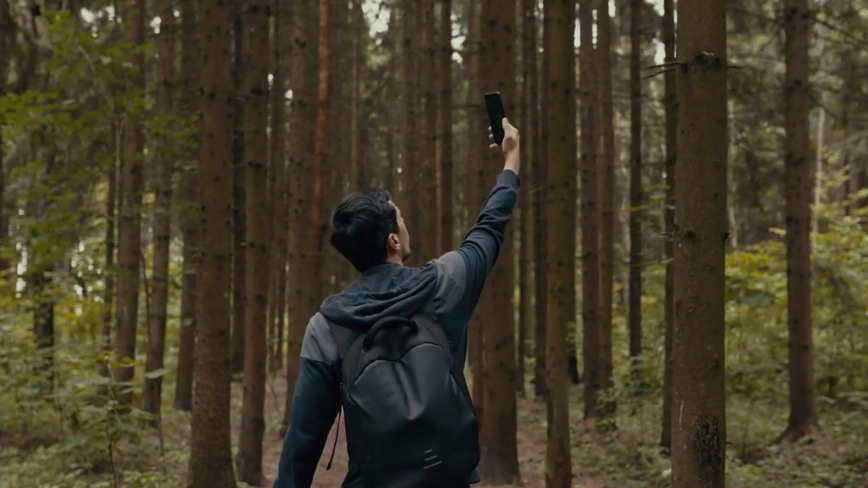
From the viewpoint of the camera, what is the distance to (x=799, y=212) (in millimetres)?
12031

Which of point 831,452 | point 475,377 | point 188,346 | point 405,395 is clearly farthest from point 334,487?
point 405,395

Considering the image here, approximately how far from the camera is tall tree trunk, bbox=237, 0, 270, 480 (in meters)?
10.8

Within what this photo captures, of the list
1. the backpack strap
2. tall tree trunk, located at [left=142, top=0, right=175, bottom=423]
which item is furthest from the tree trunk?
the backpack strap

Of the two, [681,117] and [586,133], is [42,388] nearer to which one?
[681,117]

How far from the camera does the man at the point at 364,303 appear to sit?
2.85 metres

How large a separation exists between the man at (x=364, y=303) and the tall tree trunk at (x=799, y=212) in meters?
10.3

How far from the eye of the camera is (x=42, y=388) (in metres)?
10.6

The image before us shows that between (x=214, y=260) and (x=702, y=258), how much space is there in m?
5.53

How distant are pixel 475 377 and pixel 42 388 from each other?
6307 millimetres

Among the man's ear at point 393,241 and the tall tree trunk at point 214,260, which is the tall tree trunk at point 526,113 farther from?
the man's ear at point 393,241

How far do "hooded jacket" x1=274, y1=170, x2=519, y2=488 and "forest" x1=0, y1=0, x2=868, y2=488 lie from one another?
225cm

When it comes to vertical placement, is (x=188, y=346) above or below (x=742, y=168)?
below

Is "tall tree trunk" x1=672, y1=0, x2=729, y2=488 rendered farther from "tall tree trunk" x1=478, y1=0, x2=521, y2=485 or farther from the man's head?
"tall tree trunk" x1=478, y1=0, x2=521, y2=485

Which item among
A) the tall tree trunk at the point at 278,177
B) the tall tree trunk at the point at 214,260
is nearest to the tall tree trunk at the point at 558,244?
the tall tree trunk at the point at 214,260
